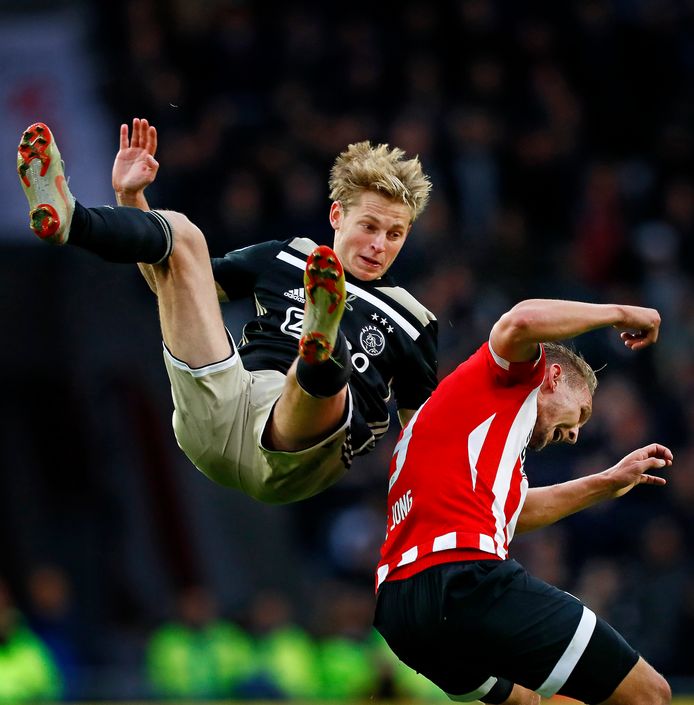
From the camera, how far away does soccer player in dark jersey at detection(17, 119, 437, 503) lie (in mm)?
4980

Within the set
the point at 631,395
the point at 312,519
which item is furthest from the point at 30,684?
the point at 631,395

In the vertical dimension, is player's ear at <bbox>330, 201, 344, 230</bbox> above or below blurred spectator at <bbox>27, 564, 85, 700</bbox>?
above

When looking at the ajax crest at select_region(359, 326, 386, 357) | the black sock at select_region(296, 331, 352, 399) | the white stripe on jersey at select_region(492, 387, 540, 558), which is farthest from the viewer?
the ajax crest at select_region(359, 326, 386, 357)

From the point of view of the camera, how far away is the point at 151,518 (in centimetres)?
1162

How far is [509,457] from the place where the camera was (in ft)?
16.4

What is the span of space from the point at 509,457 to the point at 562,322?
0.57 m

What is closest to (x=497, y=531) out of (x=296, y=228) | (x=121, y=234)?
(x=121, y=234)

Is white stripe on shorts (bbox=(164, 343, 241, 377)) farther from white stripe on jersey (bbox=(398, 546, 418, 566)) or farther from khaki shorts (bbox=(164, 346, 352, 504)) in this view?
white stripe on jersey (bbox=(398, 546, 418, 566))

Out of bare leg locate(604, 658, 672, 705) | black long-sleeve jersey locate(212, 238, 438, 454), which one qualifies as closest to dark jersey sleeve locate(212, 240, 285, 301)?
black long-sleeve jersey locate(212, 238, 438, 454)

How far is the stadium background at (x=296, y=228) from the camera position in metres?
10.2

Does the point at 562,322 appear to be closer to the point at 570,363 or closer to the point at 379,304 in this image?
the point at 570,363

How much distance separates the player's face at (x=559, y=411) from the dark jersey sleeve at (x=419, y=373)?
650 mm

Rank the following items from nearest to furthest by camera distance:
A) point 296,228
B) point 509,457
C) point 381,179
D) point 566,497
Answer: point 509,457, point 566,497, point 381,179, point 296,228

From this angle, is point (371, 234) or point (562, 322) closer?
point (562, 322)
